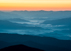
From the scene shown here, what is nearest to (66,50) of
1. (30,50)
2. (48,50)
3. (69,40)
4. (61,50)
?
(61,50)

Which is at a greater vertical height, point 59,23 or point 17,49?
point 59,23

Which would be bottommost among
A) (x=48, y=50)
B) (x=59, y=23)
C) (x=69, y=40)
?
(x=48, y=50)

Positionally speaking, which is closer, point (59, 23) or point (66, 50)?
point (66, 50)

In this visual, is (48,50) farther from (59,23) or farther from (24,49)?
(59,23)

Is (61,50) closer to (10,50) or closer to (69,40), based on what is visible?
(69,40)

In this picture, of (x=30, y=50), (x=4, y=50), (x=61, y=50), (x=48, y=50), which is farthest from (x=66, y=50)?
(x=4, y=50)

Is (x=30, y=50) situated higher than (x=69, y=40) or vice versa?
(x=69, y=40)

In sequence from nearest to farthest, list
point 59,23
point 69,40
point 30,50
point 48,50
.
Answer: point 30,50, point 48,50, point 69,40, point 59,23

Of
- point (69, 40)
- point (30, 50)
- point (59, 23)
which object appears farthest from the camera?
point (59, 23)

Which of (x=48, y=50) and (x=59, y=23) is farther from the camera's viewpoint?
(x=59, y=23)
